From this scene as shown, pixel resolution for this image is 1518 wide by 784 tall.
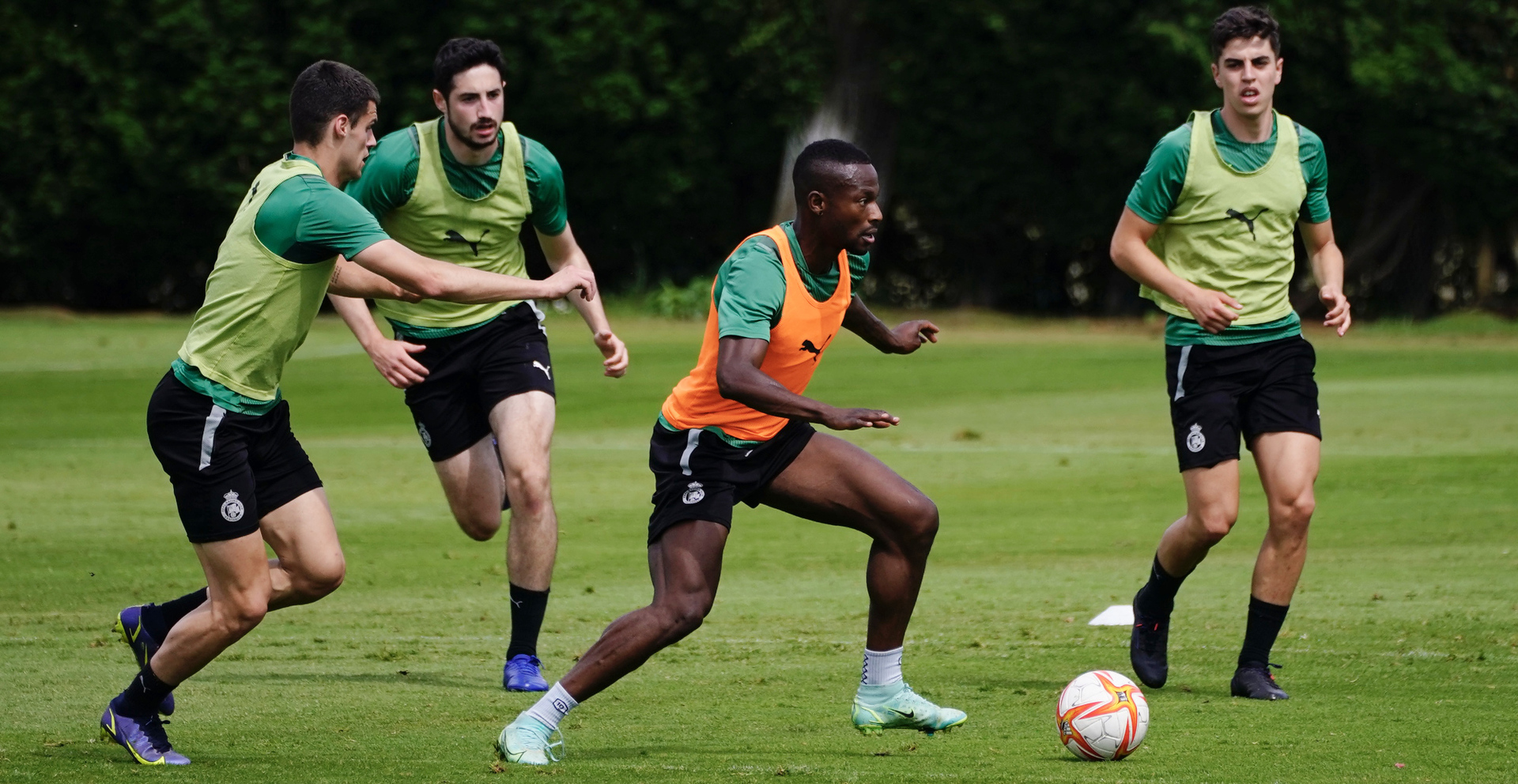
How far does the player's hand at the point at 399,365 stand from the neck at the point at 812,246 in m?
1.84

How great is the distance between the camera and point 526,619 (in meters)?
7.96

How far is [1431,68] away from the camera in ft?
94.2

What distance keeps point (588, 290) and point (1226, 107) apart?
2803 millimetres

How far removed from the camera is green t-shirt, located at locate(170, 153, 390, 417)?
6.07m

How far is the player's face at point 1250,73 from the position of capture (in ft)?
24.5

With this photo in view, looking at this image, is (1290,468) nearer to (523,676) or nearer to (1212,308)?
(1212,308)

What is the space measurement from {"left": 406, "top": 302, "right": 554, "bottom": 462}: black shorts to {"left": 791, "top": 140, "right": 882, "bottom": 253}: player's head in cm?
253

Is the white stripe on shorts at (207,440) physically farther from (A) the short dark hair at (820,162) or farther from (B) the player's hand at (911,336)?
(B) the player's hand at (911,336)

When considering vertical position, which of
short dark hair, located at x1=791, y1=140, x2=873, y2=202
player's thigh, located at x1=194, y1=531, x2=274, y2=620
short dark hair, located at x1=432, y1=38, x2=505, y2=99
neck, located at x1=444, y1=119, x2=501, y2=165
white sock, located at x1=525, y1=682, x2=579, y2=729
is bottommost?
white sock, located at x1=525, y1=682, x2=579, y2=729

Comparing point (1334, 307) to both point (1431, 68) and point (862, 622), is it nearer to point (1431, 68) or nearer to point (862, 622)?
point (862, 622)

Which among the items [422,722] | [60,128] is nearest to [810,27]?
[60,128]

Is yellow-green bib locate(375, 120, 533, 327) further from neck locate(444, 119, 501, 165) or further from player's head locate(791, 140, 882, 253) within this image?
player's head locate(791, 140, 882, 253)

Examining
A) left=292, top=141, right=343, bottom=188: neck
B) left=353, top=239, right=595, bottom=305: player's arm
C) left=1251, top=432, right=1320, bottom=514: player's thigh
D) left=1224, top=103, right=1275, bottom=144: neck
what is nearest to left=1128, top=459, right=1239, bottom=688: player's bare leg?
left=1251, top=432, right=1320, bottom=514: player's thigh

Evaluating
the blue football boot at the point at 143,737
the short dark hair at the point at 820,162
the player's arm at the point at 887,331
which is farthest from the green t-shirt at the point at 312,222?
the player's arm at the point at 887,331
